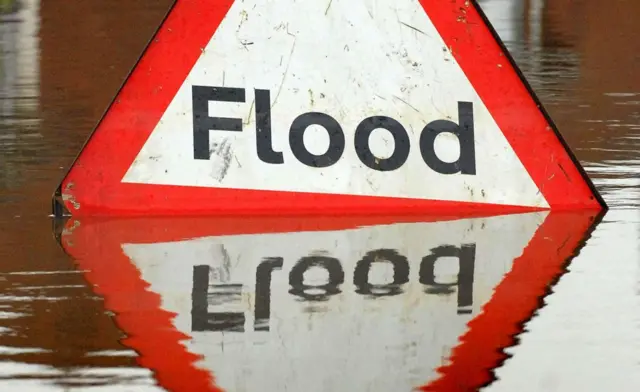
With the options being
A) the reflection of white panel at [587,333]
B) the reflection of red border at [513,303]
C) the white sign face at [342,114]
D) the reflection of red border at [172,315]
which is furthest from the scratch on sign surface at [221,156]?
the reflection of white panel at [587,333]

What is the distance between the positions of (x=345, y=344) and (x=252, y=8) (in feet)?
7.25

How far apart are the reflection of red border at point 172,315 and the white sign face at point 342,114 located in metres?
0.15

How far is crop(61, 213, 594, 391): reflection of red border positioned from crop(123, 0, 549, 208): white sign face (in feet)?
0.51

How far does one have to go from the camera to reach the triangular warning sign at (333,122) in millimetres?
6746

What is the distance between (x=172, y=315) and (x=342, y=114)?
178 cm

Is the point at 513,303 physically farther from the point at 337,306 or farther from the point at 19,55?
the point at 19,55

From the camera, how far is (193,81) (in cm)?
675

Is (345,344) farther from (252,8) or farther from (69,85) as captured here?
(69,85)

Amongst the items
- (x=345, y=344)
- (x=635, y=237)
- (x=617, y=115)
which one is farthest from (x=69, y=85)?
(x=345, y=344)

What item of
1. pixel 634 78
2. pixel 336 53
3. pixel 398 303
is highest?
pixel 336 53

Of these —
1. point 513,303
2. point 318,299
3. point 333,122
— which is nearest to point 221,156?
point 333,122

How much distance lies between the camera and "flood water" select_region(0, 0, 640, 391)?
15.0 feet

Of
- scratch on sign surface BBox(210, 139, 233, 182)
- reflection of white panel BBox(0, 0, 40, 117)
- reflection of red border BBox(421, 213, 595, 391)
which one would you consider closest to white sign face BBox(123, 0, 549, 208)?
scratch on sign surface BBox(210, 139, 233, 182)

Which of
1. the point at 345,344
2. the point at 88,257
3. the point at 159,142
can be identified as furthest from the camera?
the point at 159,142
